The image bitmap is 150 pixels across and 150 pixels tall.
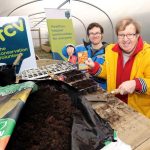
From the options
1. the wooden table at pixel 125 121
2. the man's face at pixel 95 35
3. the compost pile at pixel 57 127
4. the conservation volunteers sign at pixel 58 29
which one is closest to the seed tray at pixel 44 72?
the wooden table at pixel 125 121

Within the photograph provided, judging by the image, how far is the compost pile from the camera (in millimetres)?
651

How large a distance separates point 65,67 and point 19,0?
163 inches

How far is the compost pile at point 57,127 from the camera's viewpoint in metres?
0.65

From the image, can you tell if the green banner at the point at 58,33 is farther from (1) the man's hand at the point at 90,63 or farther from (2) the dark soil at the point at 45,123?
(2) the dark soil at the point at 45,123

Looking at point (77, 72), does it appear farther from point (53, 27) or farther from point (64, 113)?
point (53, 27)

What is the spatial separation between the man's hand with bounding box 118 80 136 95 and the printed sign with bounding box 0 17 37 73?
0.76 m

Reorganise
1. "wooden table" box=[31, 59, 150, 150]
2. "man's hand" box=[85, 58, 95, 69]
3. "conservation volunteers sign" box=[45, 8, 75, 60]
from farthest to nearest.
→ "conservation volunteers sign" box=[45, 8, 75, 60] < "man's hand" box=[85, 58, 95, 69] < "wooden table" box=[31, 59, 150, 150]

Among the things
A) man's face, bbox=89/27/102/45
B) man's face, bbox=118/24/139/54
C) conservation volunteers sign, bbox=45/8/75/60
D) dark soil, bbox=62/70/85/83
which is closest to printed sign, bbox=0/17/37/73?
dark soil, bbox=62/70/85/83

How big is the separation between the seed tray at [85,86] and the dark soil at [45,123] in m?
0.26

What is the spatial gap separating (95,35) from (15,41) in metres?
1.43

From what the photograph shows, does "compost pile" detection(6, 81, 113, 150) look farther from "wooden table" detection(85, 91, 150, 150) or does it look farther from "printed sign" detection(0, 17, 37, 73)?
"printed sign" detection(0, 17, 37, 73)

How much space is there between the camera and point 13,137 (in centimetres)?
67

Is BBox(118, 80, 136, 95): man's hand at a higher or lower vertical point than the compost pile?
lower

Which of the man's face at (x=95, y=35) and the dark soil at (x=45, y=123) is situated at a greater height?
the man's face at (x=95, y=35)
